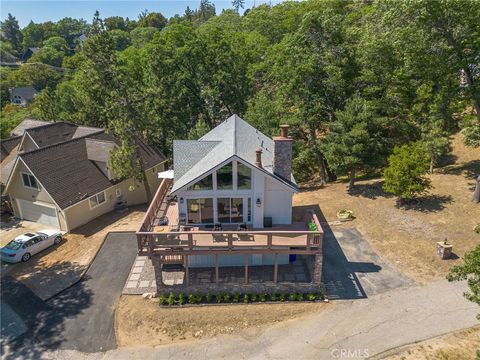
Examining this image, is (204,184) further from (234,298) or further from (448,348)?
(448,348)

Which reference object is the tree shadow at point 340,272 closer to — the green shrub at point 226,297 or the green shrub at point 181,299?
the green shrub at point 226,297

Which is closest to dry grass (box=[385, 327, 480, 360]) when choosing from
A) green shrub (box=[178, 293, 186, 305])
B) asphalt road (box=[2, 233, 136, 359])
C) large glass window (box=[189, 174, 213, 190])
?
green shrub (box=[178, 293, 186, 305])

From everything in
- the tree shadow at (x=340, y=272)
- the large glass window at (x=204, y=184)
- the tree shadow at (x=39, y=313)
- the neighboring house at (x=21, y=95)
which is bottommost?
the tree shadow at (x=39, y=313)

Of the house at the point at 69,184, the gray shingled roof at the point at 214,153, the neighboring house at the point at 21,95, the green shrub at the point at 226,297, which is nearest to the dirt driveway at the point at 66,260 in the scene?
the house at the point at 69,184

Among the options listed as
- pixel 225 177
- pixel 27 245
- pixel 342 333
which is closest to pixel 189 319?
pixel 342 333

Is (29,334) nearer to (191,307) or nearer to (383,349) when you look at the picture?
(191,307)
